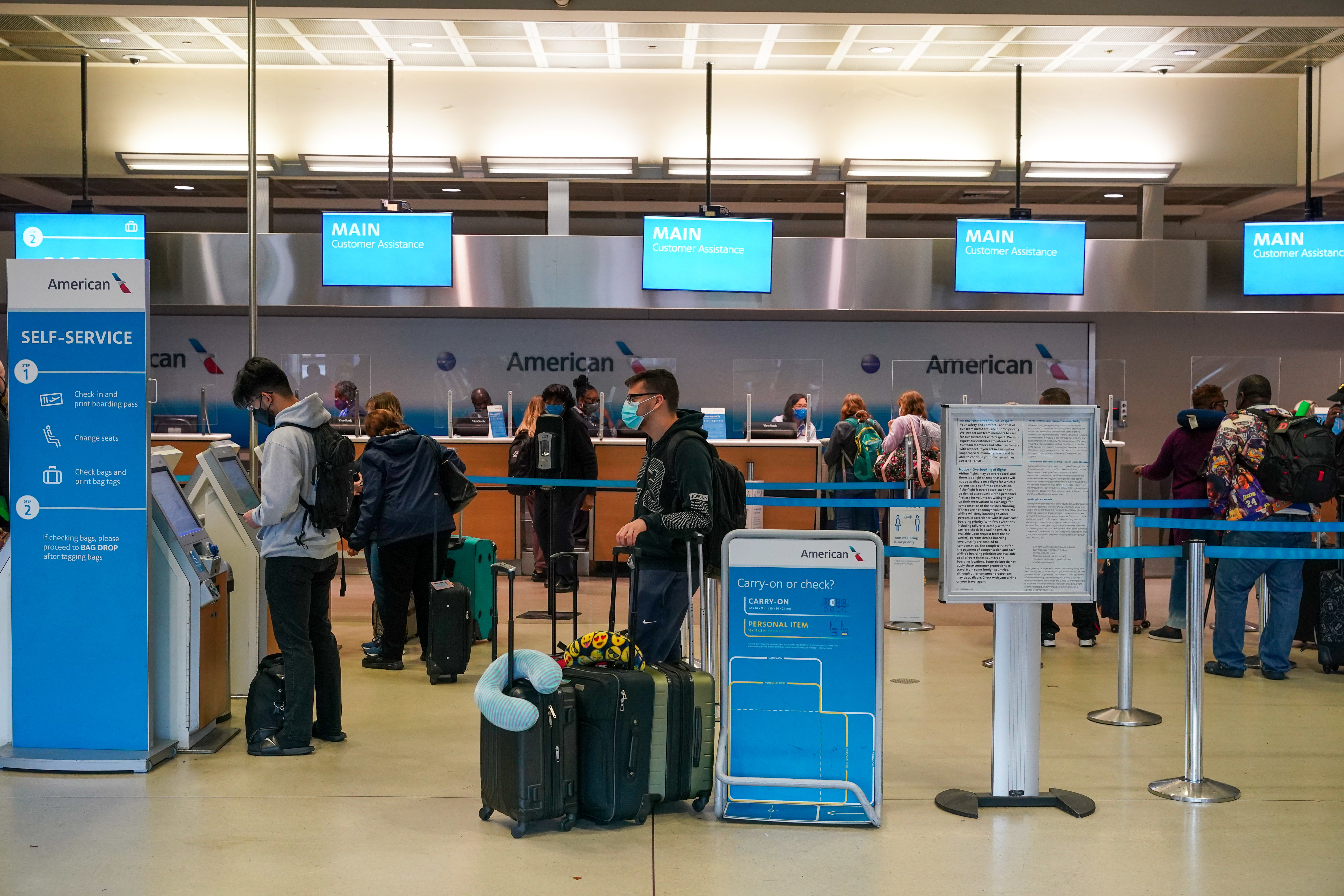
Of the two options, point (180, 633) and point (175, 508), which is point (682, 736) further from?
point (175, 508)

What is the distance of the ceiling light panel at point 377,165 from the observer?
9.25 metres

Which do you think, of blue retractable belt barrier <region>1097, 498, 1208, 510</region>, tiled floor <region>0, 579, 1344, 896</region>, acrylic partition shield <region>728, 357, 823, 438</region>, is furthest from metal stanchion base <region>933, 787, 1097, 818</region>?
acrylic partition shield <region>728, 357, 823, 438</region>

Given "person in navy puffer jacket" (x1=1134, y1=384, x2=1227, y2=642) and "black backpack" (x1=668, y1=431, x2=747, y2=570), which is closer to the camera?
"black backpack" (x1=668, y1=431, x2=747, y2=570)

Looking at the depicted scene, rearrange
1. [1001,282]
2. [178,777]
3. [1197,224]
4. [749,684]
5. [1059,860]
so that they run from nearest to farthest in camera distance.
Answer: [1059,860] < [749,684] < [178,777] < [1001,282] < [1197,224]

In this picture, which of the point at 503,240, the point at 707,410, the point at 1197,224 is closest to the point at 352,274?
the point at 503,240

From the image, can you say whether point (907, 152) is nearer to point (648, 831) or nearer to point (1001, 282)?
point (1001, 282)

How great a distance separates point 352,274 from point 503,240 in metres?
1.21

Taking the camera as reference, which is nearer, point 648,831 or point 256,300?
point 648,831

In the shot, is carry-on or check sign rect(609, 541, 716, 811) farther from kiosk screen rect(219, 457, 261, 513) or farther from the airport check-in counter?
the airport check-in counter

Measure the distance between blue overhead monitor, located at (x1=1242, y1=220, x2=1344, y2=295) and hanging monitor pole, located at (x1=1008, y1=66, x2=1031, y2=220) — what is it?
5.77 feet

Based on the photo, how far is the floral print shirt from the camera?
6215 millimetres

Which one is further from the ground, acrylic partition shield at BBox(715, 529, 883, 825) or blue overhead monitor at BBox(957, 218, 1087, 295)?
blue overhead monitor at BBox(957, 218, 1087, 295)

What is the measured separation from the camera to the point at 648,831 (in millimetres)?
3705

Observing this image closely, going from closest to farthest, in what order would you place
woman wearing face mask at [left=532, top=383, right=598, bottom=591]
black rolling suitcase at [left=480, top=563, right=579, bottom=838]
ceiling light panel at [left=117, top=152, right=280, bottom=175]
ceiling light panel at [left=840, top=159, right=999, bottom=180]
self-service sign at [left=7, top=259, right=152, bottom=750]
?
1. black rolling suitcase at [left=480, top=563, right=579, bottom=838]
2. self-service sign at [left=7, top=259, right=152, bottom=750]
3. woman wearing face mask at [left=532, top=383, right=598, bottom=591]
4. ceiling light panel at [left=840, top=159, right=999, bottom=180]
5. ceiling light panel at [left=117, top=152, right=280, bottom=175]
